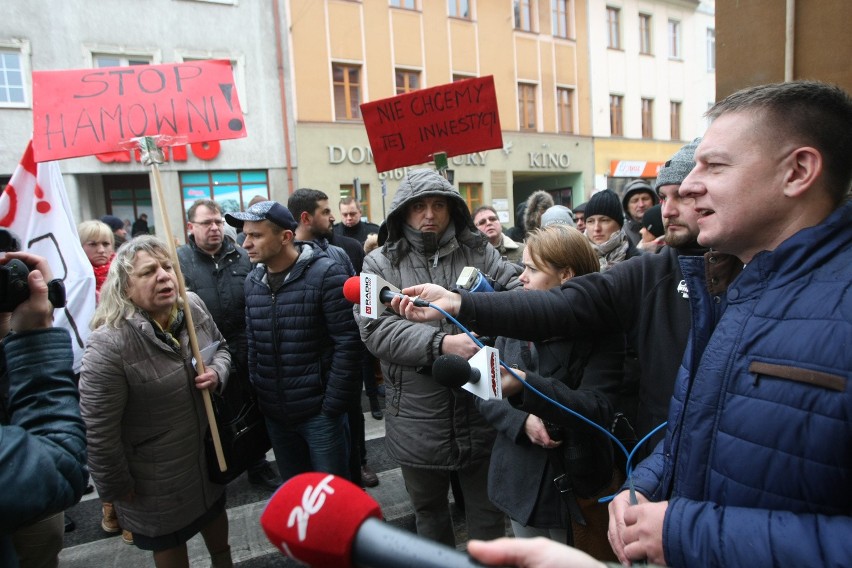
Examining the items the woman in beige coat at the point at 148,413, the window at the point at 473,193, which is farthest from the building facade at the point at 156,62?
the woman in beige coat at the point at 148,413

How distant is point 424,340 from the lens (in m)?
2.45

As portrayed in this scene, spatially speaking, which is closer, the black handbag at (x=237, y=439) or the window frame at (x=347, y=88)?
the black handbag at (x=237, y=439)

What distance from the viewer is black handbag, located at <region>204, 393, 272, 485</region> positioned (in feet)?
8.72

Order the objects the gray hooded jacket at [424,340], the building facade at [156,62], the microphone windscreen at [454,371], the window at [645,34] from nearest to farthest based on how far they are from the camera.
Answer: the microphone windscreen at [454,371] < the gray hooded jacket at [424,340] < the building facade at [156,62] < the window at [645,34]

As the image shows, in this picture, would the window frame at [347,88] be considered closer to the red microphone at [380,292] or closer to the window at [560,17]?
the window at [560,17]

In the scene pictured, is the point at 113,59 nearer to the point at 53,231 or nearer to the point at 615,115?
the point at 53,231

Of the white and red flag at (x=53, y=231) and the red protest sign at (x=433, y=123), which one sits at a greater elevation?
the red protest sign at (x=433, y=123)

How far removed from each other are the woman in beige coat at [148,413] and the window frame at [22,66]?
12.9m

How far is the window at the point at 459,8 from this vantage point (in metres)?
16.8

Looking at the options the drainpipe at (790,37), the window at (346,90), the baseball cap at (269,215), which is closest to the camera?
the drainpipe at (790,37)

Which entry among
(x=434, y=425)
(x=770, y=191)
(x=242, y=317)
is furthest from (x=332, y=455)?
(x=770, y=191)

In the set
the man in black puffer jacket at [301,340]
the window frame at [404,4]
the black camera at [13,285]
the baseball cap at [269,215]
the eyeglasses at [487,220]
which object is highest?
the window frame at [404,4]

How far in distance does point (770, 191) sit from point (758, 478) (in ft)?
2.02

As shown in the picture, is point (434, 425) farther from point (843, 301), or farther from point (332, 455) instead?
point (843, 301)
